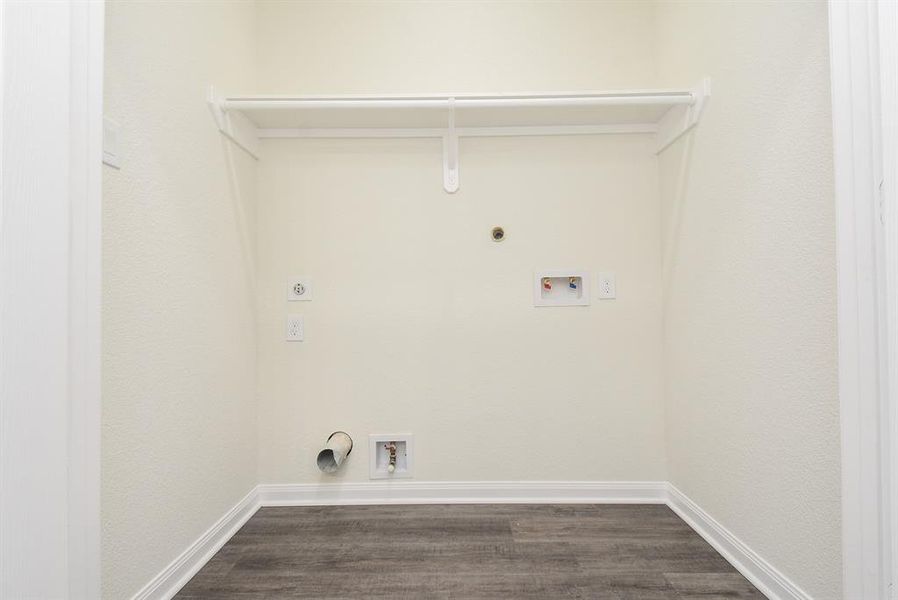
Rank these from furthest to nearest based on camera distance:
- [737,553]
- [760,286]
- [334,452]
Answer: [334,452]
[737,553]
[760,286]

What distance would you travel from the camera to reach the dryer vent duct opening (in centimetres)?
201

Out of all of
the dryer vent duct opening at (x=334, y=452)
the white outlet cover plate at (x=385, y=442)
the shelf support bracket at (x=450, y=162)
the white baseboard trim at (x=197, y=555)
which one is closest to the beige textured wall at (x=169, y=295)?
the white baseboard trim at (x=197, y=555)

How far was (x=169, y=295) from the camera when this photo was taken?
57.7 inches

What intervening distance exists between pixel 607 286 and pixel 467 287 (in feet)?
2.18

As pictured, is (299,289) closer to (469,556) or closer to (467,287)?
(467,287)

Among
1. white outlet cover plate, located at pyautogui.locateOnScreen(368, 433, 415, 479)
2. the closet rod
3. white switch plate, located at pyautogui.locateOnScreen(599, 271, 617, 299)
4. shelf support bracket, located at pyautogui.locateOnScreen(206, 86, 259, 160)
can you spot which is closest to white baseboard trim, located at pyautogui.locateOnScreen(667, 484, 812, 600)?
white switch plate, located at pyautogui.locateOnScreen(599, 271, 617, 299)

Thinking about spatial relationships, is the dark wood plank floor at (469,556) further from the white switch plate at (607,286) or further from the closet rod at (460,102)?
the closet rod at (460,102)

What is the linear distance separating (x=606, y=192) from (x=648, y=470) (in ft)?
4.36

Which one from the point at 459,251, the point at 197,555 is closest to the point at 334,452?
the point at 197,555

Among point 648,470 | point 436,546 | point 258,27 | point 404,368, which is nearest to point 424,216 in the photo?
point 404,368

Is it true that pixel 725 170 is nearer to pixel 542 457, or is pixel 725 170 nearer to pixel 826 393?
pixel 826 393

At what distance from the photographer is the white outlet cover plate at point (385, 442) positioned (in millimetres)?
2123

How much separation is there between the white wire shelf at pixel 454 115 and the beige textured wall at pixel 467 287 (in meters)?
0.06

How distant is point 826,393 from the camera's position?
1181 millimetres
